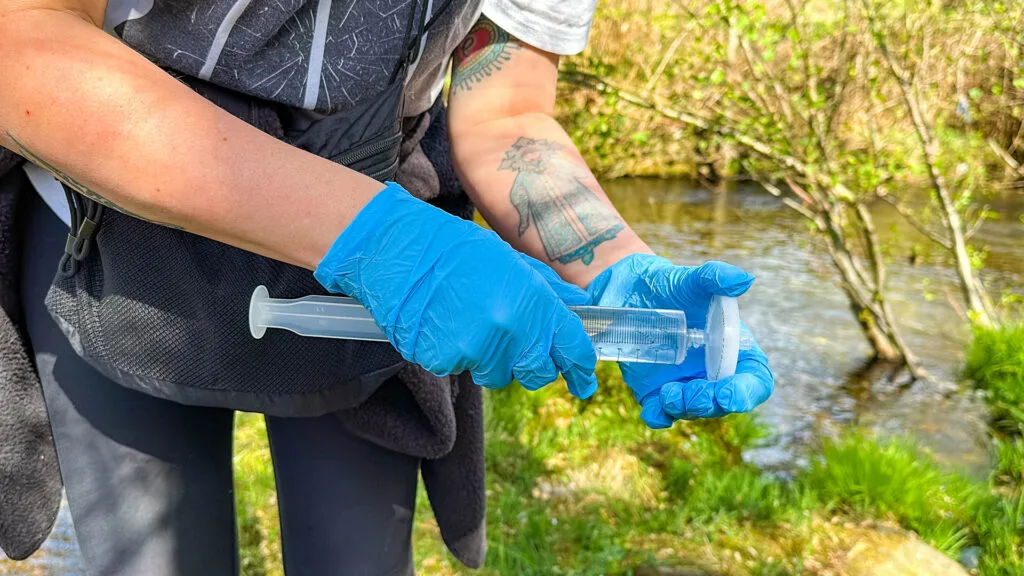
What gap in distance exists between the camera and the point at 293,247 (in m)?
1.05

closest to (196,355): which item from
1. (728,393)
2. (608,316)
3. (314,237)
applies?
(314,237)

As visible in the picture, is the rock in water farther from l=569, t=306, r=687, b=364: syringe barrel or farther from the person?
l=569, t=306, r=687, b=364: syringe barrel

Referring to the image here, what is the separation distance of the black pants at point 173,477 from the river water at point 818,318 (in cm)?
170

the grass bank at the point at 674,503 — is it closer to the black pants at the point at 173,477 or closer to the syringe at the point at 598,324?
the black pants at the point at 173,477

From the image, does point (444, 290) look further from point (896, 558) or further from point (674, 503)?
point (674, 503)

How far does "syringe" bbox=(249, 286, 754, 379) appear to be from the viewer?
4.16 ft

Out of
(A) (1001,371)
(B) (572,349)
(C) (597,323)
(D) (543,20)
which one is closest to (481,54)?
(D) (543,20)

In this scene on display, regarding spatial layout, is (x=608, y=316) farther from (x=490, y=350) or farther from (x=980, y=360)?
(x=980, y=360)

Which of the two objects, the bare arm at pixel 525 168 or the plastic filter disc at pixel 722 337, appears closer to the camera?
the plastic filter disc at pixel 722 337

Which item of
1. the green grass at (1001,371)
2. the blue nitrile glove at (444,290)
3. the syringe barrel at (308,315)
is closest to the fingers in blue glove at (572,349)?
the blue nitrile glove at (444,290)

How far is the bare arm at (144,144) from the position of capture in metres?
0.95

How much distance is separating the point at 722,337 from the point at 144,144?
813 millimetres

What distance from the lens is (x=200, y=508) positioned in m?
1.40

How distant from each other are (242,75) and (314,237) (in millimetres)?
324
